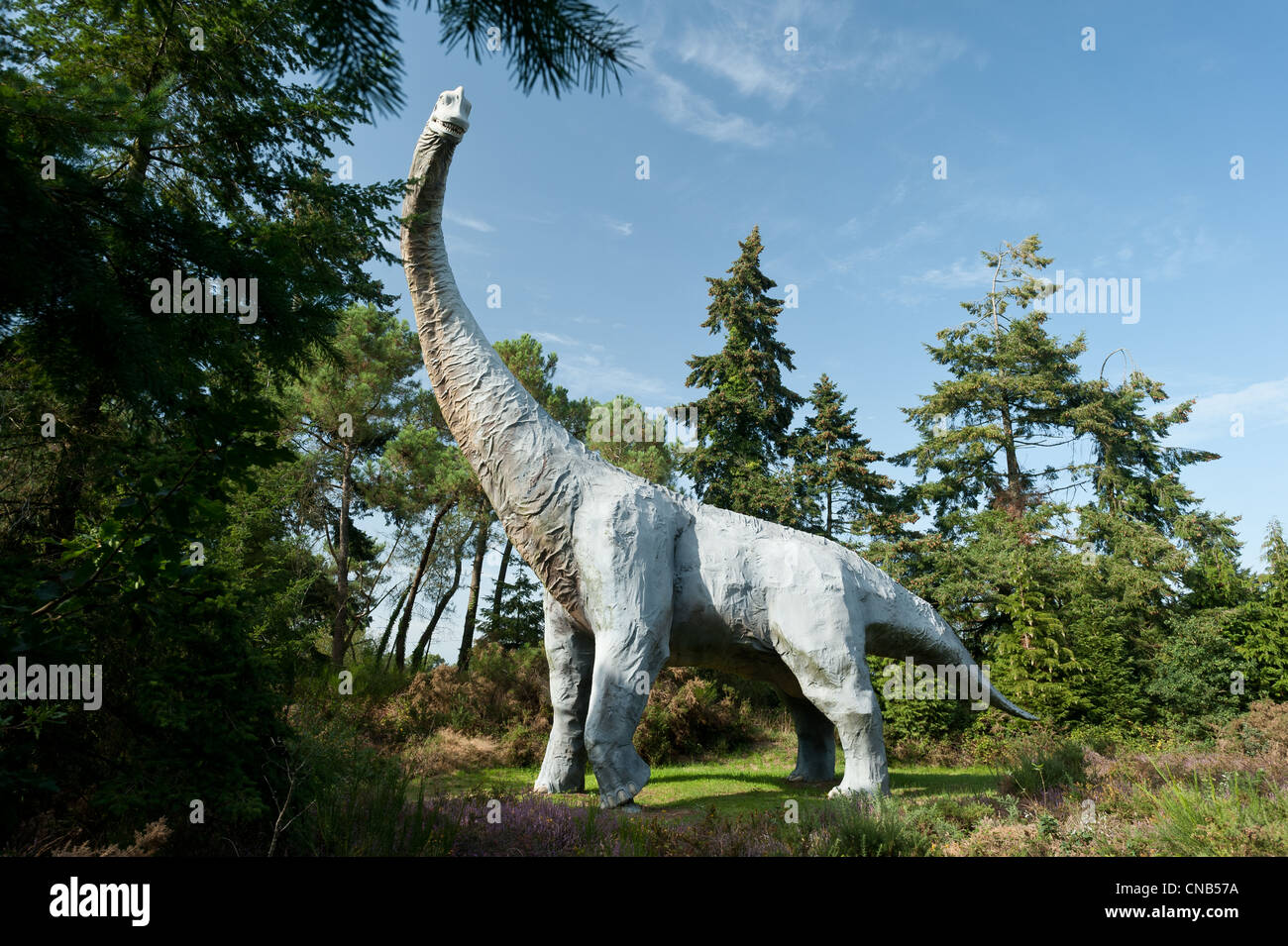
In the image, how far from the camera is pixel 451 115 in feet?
21.6

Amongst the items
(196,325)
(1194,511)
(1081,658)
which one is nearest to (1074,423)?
(1194,511)

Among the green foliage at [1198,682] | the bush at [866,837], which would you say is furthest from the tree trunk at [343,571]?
the green foliage at [1198,682]

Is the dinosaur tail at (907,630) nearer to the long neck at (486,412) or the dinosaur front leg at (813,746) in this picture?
the dinosaur front leg at (813,746)

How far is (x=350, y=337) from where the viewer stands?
1828cm

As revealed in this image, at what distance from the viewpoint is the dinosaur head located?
659cm

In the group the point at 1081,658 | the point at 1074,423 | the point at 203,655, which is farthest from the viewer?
the point at 1074,423

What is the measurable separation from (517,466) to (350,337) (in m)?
13.5

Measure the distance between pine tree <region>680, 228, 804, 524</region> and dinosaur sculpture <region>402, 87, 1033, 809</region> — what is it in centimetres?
1081

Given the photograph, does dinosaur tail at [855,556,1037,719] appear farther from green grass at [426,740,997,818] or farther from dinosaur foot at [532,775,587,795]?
dinosaur foot at [532,775,587,795]

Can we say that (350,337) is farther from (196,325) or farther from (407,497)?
(196,325)

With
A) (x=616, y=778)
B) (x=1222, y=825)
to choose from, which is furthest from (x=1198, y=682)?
(x=616, y=778)

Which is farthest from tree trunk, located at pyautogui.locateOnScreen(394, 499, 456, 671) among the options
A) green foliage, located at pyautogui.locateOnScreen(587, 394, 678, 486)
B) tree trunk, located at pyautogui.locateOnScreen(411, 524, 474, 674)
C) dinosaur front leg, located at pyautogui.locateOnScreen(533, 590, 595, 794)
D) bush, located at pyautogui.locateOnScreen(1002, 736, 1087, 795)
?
bush, located at pyautogui.locateOnScreen(1002, 736, 1087, 795)

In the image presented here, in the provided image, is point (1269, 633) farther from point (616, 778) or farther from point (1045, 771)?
point (616, 778)

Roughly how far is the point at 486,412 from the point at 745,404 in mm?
13398
